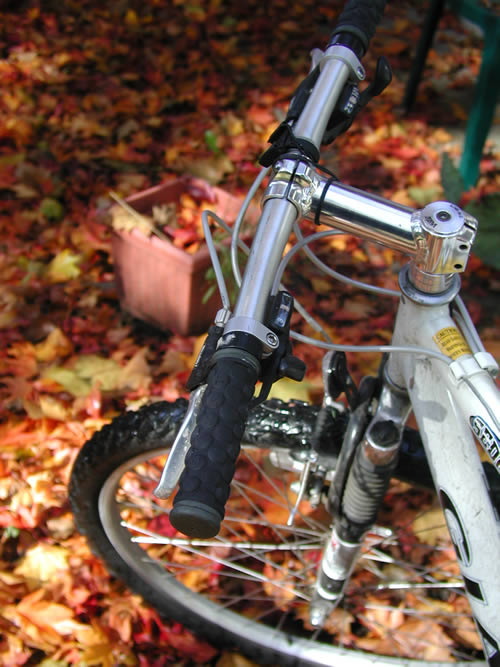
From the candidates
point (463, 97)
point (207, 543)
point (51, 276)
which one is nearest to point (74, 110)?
point (51, 276)

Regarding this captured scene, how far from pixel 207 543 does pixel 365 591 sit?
47cm

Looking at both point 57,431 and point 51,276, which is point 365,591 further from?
point 51,276

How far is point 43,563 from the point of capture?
5.44ft

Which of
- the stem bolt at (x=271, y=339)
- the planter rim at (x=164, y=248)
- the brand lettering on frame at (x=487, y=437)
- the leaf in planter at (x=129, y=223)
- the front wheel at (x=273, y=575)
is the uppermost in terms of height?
the leaf in planter at (x=129, y=223)

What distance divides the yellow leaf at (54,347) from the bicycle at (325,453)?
1.98 ft

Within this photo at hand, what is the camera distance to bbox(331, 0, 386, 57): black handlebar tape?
0.91 meters

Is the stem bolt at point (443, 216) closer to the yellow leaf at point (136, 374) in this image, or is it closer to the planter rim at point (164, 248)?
the planter rim at point (164, 248)

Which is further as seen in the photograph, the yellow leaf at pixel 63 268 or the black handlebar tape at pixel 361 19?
the yellow leaf at pixel 63 268

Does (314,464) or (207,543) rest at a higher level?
(314,464)

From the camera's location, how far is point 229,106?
3270 millimetres

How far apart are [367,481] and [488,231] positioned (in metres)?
1.63

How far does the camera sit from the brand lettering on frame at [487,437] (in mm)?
777

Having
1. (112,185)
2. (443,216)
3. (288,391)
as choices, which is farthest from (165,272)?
(443,216)

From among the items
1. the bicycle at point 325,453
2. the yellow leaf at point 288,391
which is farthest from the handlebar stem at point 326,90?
the yellow leaf at point 288,391
